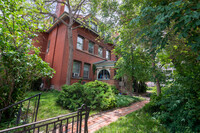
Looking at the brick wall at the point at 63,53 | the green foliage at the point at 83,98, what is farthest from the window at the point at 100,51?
the green foliage at the point at 83,98

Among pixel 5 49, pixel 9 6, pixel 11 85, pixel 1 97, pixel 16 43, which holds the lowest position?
pixel 1 97

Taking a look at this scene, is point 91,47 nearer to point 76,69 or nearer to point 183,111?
point 76,69

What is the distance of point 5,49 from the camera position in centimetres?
281

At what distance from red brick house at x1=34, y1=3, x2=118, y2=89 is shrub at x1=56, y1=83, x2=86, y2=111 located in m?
4.83

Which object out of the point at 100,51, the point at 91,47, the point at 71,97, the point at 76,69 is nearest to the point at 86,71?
the point at 76,69

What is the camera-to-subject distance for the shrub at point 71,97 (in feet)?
15.1

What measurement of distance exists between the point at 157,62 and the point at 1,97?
638cm

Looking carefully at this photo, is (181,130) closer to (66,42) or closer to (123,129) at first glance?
(123,129)

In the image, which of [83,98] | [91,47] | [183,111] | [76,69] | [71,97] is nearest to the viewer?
[183,111]

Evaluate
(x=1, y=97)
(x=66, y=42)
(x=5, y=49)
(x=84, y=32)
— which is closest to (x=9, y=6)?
(x=5, y=49)

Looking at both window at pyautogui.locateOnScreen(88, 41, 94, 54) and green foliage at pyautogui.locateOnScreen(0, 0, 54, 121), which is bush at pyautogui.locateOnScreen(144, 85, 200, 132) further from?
window at pyautogui.locateOnScreen(88, 41, 94, 54)

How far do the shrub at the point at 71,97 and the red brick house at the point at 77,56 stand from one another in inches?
190

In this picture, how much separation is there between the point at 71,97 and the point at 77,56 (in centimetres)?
679

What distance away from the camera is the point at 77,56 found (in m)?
11.2
